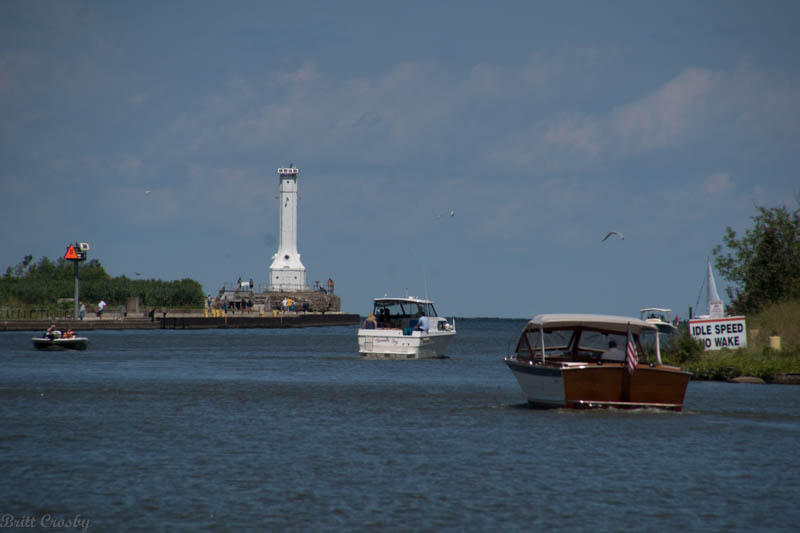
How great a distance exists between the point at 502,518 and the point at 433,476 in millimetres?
3516

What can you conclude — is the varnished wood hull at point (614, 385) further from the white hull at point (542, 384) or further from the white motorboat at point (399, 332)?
the white motorboat at point (399, 332)

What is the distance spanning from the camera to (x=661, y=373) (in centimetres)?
2623

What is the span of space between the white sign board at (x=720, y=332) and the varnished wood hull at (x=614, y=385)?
1645 centimetres

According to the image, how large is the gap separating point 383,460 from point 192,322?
87.5 metres

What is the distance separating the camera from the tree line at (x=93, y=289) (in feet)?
349

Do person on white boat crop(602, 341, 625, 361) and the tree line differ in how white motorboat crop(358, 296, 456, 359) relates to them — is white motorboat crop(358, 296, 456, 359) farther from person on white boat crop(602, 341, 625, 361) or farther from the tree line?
the tree line

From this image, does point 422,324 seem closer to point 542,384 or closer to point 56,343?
point 56,343

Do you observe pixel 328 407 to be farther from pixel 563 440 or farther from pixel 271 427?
pixel 563 440

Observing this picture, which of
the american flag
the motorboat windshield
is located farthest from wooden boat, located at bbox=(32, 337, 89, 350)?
the american flag

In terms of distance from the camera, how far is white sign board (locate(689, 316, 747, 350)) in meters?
42.4

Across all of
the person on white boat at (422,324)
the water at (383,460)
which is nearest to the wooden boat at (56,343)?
the person on white boat at (422,324)

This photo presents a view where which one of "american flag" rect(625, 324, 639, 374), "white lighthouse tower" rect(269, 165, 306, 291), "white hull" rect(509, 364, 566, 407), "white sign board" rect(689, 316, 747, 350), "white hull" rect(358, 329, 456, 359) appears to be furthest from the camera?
"white lighthouse tower" rect(269, 165, 306, 291)

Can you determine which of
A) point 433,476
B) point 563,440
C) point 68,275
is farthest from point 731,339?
point 68,275

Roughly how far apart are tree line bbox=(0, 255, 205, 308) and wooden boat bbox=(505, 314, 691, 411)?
84672mm
